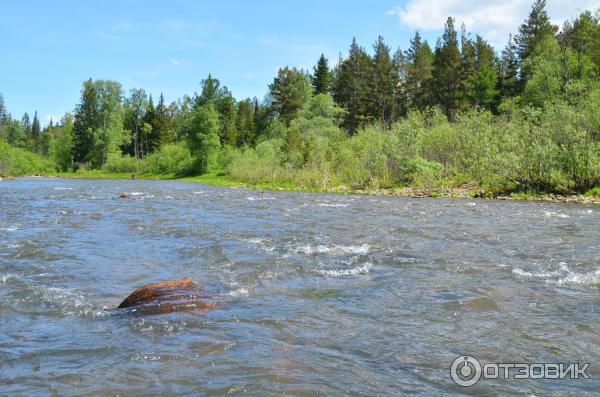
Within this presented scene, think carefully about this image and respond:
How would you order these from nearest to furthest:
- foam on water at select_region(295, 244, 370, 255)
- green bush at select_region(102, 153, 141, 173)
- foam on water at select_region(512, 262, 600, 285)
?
foam on water at select_region(512, 262, 600, 285)
foam on water at select_region(295, 244, 370, 255)
green bush at select_region(102, 153, 141, 173)

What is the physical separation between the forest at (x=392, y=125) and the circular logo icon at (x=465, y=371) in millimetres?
25498

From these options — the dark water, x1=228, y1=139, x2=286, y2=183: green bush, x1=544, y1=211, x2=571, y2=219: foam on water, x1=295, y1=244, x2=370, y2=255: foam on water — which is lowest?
the dark water

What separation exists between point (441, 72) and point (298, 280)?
226 feet

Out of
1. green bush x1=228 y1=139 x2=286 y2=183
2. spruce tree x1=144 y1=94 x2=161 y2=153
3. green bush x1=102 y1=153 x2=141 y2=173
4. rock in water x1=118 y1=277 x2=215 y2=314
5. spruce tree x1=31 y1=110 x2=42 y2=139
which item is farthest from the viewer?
spruce tree x1=31 y1=110 x2=42 y2=139

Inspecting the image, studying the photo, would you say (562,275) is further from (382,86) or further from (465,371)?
(382,86)

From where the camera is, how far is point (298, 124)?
202 ft

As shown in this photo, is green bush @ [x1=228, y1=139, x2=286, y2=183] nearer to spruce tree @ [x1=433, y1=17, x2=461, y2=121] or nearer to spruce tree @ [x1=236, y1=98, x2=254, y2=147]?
spruce tree @ [x1=433, y1=17, x2=461, y2=121]

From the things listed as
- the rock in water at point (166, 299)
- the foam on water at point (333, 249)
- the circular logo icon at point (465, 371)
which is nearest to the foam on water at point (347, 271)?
the foam on water at point (333, 249)

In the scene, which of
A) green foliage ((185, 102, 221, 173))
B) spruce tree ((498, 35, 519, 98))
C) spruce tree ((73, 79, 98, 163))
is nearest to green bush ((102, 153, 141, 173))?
spruce tree ((73, 79, 98, 163))

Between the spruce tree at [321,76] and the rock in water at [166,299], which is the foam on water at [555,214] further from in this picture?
the spruce tree at [321,76]

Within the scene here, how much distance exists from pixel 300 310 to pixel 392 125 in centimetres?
3727

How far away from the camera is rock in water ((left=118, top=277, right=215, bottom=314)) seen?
23.0ft

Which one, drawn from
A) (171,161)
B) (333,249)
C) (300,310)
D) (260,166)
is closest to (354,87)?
(171,161)

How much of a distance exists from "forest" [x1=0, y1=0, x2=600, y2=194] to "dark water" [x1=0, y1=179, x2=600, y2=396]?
15353 millimetres
